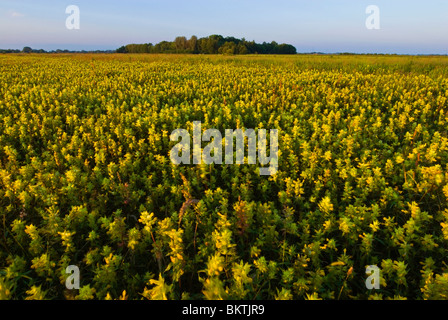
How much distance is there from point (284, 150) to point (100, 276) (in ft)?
10.9

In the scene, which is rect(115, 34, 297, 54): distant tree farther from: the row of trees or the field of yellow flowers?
the field of yellow flowers

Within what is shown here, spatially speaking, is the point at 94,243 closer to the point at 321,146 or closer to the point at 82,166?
the point at 82,166

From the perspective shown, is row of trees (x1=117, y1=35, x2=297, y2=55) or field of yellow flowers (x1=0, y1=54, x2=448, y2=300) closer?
field of yellow flowers (x1=0, y1=54, x2=448, y2=300)

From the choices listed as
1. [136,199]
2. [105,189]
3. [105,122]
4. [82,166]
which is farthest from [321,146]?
[105,122]

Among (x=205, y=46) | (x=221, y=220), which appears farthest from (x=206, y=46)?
(x=221, y=220)

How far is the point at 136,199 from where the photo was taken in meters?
3.11
